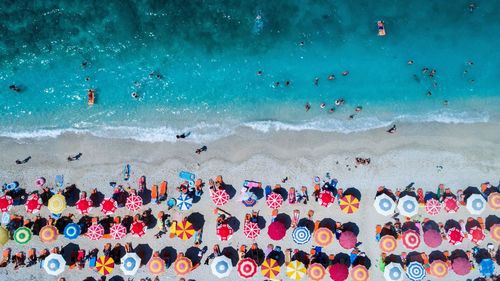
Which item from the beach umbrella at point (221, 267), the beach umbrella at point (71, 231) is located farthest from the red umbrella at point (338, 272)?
the beach umbrella at point (71, 231)

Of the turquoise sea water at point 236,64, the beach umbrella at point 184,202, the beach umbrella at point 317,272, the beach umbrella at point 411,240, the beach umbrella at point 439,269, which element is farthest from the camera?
the turquoise sea water at point 236,64

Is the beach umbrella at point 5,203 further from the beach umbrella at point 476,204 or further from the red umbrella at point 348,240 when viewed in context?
the beach umbrella at point 476,204

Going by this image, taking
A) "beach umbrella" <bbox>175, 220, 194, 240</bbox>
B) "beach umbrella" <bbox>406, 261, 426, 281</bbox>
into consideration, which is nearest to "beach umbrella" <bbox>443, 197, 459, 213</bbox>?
"beach umbrella" <bbox>406, 261, 426, 281</bbox>

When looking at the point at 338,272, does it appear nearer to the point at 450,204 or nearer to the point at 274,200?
the point at 274,200

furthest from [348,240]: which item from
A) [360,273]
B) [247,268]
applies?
[247,268]

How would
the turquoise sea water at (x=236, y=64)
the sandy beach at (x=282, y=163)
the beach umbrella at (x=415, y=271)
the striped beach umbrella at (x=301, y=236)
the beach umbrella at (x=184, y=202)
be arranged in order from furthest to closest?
the turquoise sea water at (x=236, y=64), the sandy beach at (x=282, y=163), the beach umbrella at (x=184, y=202), the striped beach umbrella at (x=301, y=236), the beach umbrella at (x=415, y=271)

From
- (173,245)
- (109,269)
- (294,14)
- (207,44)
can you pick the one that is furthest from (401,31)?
(109,269)

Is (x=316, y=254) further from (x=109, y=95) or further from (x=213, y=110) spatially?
(x=109, y=95)
